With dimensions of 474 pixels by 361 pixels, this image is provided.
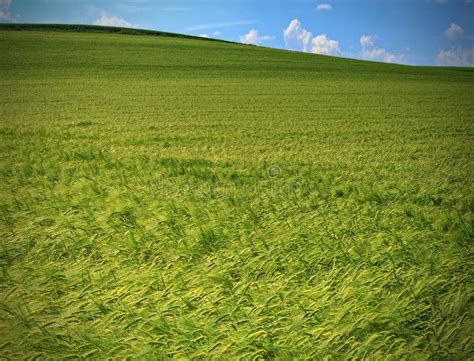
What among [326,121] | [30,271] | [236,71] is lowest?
[30,271]

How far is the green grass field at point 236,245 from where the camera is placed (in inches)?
122

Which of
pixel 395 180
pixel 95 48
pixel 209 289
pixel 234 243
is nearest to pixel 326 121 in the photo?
pixel 395 180

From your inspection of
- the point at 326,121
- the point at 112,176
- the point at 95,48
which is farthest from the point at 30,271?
the point at 95,48

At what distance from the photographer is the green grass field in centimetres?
311

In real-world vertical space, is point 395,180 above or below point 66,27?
below

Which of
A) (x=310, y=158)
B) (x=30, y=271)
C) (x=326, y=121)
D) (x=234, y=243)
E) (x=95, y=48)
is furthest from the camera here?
(x=95, y=48)

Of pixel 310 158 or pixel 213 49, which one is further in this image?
pixel 213 49

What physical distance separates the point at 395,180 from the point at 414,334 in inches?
239

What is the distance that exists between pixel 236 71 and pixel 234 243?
36822 mm

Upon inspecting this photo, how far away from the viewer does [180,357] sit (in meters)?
2.96

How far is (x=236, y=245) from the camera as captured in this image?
15.9 feet

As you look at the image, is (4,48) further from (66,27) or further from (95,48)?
(66,27)

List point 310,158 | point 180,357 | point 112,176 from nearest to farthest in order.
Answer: point 180,357, point 112,176, point 310,158

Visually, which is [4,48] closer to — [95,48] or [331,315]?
[95,48]
